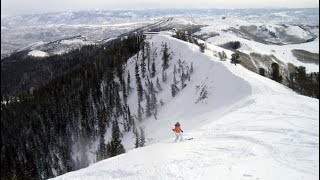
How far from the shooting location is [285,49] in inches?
6806

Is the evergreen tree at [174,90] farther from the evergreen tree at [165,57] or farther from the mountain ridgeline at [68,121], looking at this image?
the mountain ridgeline at [68,121]

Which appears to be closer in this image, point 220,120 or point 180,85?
point 220,120

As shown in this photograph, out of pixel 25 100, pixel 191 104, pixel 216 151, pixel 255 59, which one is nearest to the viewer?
pixel 216 151

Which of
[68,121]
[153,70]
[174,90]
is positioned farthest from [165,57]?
[68,121]

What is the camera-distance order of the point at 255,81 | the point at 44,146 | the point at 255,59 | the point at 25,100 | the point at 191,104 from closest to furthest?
the point at 255,81
the point at 191,104
the point at 44,146
the point at 255,59
the point at 25,100

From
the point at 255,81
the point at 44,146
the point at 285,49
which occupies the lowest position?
the point at 44,146

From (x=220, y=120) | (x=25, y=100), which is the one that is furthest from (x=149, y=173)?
(x=25, y=100)

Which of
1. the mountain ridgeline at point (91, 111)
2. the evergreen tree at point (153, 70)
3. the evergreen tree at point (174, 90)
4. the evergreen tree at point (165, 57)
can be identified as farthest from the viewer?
the evergreen tree at point (153, 70)

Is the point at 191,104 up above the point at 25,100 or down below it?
above

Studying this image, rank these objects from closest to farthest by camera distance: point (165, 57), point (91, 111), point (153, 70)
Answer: point (153, 70)
point (165, 57)
point (91, 111)

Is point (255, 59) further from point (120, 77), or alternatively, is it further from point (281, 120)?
point (281, 120)

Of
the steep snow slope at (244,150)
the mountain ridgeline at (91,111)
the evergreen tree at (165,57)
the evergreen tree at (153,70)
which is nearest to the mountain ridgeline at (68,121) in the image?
the mountain ridgeline at (91,111)

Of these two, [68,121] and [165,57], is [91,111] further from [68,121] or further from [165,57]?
[165,57]

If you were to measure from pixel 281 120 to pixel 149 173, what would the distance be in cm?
1804
